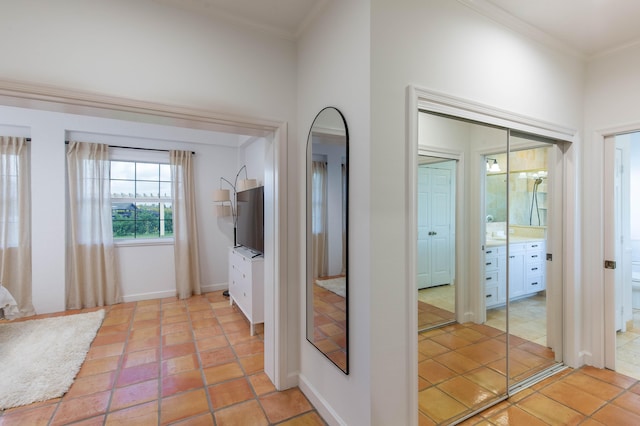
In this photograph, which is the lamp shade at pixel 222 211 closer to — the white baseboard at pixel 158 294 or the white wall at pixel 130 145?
the white wall at pixel 130 145

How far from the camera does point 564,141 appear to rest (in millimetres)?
2582

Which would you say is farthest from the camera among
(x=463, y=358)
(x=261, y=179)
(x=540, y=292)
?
(x=261, y=179)

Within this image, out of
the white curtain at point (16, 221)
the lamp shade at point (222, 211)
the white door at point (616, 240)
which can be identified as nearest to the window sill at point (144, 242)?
the lamp shade at point (222, 211)

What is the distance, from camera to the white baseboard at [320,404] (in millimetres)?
1841

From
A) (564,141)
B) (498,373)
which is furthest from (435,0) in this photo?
(498,373)

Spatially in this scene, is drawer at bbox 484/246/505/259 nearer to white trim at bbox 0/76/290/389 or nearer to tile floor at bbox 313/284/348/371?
tile floor at bbox 313/284/348/371

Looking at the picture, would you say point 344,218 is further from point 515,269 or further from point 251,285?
point 515,269

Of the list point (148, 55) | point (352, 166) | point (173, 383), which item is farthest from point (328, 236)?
point (173, 383)

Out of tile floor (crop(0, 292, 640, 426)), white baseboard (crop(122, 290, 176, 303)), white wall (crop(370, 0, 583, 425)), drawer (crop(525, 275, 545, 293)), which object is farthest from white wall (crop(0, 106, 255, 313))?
drawer (crop(525, 275, 545, 293))

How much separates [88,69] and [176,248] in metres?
3.45

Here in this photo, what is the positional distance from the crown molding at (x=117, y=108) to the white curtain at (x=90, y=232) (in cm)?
295

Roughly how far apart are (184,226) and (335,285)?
12.0 ft

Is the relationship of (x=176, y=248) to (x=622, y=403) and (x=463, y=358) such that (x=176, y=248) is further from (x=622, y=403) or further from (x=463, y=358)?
(x=622, y=403)

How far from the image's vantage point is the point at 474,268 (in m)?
2.46
